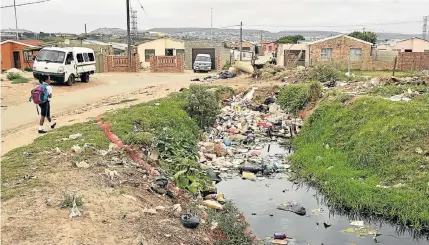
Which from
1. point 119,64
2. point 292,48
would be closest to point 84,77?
point 119,64

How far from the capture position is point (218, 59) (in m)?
34.0

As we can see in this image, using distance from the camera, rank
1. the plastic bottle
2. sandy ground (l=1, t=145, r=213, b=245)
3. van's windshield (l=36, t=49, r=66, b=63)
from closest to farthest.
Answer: sandy ground (l=1, t=145, r=213, b=245)
the plastic bottle
van's windshield (l=36, t=49, r=66, b=63)

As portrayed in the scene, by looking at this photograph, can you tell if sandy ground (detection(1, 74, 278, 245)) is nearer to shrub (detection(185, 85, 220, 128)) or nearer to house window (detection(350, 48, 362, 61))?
shrub (detection(185, 85, 220, 128))

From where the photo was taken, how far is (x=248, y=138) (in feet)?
40.9

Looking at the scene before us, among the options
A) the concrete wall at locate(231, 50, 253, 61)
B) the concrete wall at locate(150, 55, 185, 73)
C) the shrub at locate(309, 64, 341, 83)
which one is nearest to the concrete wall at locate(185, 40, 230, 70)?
the concrete wall at locate(231, 50, 253, 61)

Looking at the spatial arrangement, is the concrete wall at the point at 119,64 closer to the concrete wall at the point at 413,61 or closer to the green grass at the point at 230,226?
the concrete wall at the point at 413,61

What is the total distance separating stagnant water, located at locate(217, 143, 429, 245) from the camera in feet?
21.0

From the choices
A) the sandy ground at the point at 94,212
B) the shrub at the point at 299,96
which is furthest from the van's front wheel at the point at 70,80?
the sandy ground at the point at 94,212

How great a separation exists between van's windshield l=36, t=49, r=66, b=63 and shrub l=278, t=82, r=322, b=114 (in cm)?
1009

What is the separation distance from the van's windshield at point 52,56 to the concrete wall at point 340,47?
21547 mm

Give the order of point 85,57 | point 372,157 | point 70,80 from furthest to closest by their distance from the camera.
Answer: point 85,57, point 70,80, point 372,157

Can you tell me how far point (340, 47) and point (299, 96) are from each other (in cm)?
2134

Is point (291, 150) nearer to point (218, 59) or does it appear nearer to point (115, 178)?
point (115, 178)

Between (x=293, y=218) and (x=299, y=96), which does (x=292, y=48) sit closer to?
(x=299, y=96)
